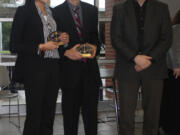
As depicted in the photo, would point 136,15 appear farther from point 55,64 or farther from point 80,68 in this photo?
point 55,64

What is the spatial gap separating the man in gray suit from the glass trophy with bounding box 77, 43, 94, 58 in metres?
0.27

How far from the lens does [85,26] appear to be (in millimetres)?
2666

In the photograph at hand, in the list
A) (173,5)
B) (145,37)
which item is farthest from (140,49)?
(173,5)

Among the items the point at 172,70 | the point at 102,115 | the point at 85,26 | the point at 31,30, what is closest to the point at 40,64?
the point at 31,30

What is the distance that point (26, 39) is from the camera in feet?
7.98

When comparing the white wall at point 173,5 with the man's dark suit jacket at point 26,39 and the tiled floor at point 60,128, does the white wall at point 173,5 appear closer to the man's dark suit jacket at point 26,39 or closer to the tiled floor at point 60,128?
the tiled floor at point 60,128

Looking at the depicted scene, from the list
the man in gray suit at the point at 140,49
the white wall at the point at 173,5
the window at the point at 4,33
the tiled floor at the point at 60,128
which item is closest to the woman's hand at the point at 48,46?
the man in gray suit at the point at 140,49

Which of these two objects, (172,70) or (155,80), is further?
(172,70)

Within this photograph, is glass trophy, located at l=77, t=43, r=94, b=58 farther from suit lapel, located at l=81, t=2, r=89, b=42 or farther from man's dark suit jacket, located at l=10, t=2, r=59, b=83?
man's dark suit jacket, located at l=10, t=2, r=59, b=83

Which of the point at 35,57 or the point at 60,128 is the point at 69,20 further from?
the point at 60,128

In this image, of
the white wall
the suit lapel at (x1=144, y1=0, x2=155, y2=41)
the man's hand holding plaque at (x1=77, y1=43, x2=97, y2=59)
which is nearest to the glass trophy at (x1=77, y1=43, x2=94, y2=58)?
the man's hand holding plaque at (x1=77, y1=43, x2=97, y2=59)

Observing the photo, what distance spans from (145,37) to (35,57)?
101cm

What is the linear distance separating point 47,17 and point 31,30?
202 millimetres

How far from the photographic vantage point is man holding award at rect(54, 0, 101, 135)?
2.62 metres
